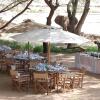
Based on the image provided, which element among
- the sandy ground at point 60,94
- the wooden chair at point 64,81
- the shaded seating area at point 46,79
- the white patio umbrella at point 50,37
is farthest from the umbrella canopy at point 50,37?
the sandy ground at point 60,94

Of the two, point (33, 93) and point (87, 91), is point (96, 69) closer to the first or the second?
point (87, 91)

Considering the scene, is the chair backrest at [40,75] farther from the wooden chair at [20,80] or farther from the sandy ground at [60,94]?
the wooden chair at [20,80]

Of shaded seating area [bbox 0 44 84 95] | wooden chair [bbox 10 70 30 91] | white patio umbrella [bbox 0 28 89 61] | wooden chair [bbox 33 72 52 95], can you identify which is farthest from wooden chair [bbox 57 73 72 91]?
white patio umbrella [bbox 0 28 89 61]

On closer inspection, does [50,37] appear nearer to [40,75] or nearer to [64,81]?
[40,75]

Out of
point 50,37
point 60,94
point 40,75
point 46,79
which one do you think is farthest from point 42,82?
point 50,37

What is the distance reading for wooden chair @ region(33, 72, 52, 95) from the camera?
1309cm

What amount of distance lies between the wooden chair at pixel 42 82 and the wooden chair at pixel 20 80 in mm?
476

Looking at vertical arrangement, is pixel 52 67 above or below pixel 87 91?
above

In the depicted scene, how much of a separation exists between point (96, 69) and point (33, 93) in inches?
177

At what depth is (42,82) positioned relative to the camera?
13.5 metres

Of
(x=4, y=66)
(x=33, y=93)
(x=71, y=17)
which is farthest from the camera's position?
(x=71, y=17)

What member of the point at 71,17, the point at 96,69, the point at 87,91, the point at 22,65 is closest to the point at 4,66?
the point at 22,65

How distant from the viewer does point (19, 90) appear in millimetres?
13773

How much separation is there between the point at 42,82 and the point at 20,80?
2.58ft
